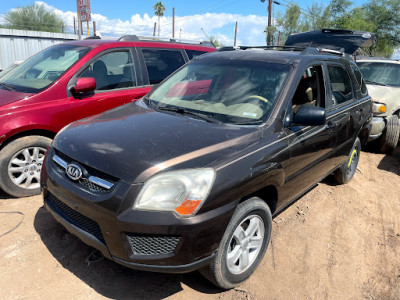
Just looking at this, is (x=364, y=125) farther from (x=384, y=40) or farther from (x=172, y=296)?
(x=384, y=40)

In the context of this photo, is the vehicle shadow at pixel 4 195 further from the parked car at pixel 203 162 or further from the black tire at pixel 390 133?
the black tire at pixel 390 133

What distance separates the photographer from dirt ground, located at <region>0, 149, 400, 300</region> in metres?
2.53

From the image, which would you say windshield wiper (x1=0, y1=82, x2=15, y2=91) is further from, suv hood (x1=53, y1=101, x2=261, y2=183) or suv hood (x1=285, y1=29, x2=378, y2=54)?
suv hood (x1=285, y1=29, x2=378, y2=54)

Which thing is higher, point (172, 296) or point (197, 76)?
point (197, 76)

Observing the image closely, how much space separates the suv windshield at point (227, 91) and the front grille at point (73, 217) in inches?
50.7

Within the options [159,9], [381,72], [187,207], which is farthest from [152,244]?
[159,9]

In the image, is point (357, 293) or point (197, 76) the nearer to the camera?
Result: point (357, 293)

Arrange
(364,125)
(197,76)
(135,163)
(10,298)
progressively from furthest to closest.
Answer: (364,125)
(197,76)
(10,298)
(135,163)

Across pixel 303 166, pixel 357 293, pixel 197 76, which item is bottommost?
pixel 357 293

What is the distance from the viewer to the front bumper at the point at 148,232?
2064 millimetres

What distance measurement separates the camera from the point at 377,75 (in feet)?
24.2

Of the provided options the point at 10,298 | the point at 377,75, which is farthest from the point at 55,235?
the point at 377,75

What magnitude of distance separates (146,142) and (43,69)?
2834mm

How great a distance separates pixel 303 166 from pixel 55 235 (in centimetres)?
244
